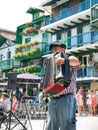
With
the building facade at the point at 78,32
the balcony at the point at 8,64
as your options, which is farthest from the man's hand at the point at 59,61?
the balcony at the point at 8,64

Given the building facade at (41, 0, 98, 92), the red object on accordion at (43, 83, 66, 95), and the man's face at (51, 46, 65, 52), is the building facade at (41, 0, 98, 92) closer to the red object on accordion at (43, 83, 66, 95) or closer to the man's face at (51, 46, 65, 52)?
the man's face at (51, 46, 65, 52)

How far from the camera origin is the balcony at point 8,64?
47647 mm

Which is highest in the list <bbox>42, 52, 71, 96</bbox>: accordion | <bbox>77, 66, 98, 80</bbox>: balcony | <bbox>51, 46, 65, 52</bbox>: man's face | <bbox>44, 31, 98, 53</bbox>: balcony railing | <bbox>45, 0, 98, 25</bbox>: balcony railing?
<bbox>45, 0, 98, 25</bbox>: balcony railing

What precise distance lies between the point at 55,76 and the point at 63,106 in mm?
560

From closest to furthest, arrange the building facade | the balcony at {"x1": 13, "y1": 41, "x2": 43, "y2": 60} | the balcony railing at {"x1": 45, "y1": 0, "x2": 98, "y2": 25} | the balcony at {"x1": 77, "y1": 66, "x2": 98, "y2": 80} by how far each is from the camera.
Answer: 1. the balcony at {"x1": 77, "y1": 66, "x2": 98, "y2": 80}
2. the building facade
3. the balcony railing at {"x1": 45, "y1": 0, "x2": 98, "y2": 25}
4. the balcony at {"x1": 13, "y1": 41, "x2": 43, "y2": 60}

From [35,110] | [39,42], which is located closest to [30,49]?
[39,42]

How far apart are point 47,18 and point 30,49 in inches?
161

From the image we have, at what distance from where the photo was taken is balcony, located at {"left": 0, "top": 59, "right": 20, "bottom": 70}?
156 feet

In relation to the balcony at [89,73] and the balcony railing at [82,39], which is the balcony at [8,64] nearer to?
the balcony railing at [82,39]

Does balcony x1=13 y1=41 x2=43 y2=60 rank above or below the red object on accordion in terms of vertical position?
above

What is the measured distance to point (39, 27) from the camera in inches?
1731

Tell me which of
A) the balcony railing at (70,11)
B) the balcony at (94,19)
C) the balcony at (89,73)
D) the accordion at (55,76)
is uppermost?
the balcony railing at (70,11)

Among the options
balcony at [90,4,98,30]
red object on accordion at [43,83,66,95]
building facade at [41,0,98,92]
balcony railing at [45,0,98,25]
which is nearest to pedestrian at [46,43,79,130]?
red object on accordion at [43,83,66,95]

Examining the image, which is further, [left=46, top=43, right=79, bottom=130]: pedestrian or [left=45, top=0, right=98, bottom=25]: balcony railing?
[left=45, top=0, right=98, bottom=25]: balcony railing
